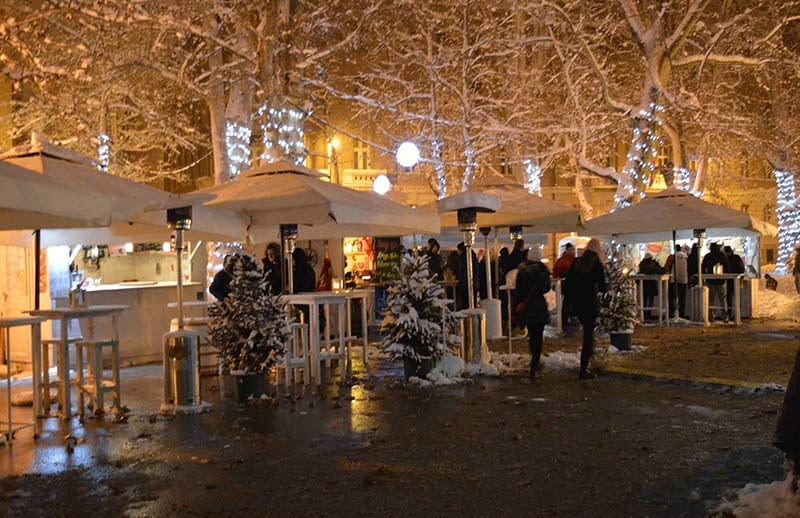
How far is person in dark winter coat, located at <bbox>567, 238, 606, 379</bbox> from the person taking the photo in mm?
11141

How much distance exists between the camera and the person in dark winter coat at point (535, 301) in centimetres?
→ 1164

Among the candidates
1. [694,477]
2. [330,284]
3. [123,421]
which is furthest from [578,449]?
[330,284]

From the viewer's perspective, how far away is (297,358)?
11.6 meters

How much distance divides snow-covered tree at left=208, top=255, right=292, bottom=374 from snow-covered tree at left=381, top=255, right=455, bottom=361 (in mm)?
1546

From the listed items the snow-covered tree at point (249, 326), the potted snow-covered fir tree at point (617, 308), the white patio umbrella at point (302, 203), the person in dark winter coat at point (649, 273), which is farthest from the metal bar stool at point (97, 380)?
the person in dark winter coat at point (649, 273)

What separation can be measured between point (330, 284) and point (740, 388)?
10.0 meters

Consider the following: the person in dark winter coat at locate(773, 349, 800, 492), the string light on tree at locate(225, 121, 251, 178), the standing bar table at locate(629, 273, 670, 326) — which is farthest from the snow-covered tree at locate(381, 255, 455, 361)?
the standing bar table at locate(629, 273, 670, 326)

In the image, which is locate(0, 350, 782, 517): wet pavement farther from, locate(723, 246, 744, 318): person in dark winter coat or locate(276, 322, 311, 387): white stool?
locate(723, 246, 744, 318): person in dark winter coat

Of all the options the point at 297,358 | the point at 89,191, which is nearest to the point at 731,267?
the point at 297,358

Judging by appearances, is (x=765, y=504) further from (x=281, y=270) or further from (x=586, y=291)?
(x=281, y=270)

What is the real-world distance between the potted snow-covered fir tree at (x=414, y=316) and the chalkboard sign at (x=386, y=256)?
12.4m

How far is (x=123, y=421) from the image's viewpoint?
9.20m

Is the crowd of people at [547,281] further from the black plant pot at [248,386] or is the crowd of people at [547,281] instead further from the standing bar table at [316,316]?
the black plant pot at [248,386]

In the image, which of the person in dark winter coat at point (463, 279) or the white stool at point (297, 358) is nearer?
the white stool at point (297, 358)
